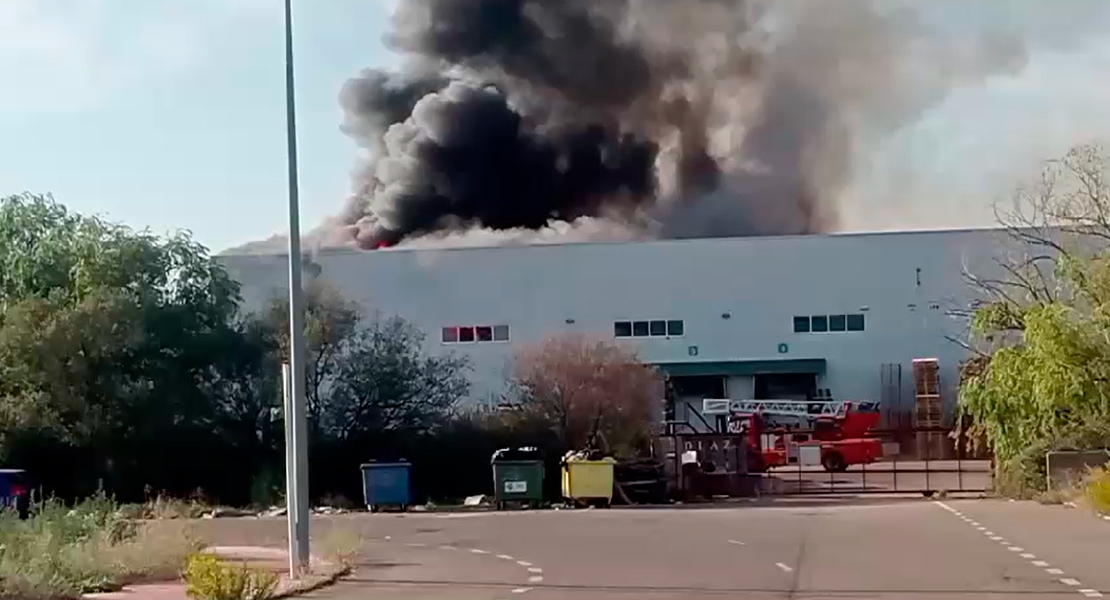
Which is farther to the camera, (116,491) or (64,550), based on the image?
(116,491)

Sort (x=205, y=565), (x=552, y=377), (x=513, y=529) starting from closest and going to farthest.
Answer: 1. (x=205, y=565)
2. (x=513, y=529)
3. (x=552, y=377)

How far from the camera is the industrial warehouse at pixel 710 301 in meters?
52.2

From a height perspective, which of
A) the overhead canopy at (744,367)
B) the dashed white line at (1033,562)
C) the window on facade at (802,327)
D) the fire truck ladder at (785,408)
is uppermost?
the window on facade at (802,327)

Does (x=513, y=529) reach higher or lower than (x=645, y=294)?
lower

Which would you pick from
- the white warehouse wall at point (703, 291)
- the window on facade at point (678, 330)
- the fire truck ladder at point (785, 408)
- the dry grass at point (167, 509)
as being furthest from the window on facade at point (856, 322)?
the dry grass at point (167, 509)

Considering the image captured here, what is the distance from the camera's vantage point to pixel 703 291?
5331cm

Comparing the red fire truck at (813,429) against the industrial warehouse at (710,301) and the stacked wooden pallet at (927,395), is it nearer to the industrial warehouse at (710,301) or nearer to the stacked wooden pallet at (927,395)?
the stacked wooden pallet at (927,395)

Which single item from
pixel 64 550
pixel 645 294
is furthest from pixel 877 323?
pixel 64 550

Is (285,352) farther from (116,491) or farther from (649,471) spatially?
(649,471)

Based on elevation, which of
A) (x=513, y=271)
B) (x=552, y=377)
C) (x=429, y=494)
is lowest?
(x=429, y=494)

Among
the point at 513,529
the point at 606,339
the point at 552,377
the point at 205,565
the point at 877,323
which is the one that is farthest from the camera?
the point at 877,323

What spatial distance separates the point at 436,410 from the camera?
35.5m

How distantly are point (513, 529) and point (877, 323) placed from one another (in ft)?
101

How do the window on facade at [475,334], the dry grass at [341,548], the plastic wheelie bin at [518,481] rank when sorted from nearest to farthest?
1. the dry grass at [341,548]
2. the plastic wheelie bin at [518,481]
3. the window on facade at [475,334]
